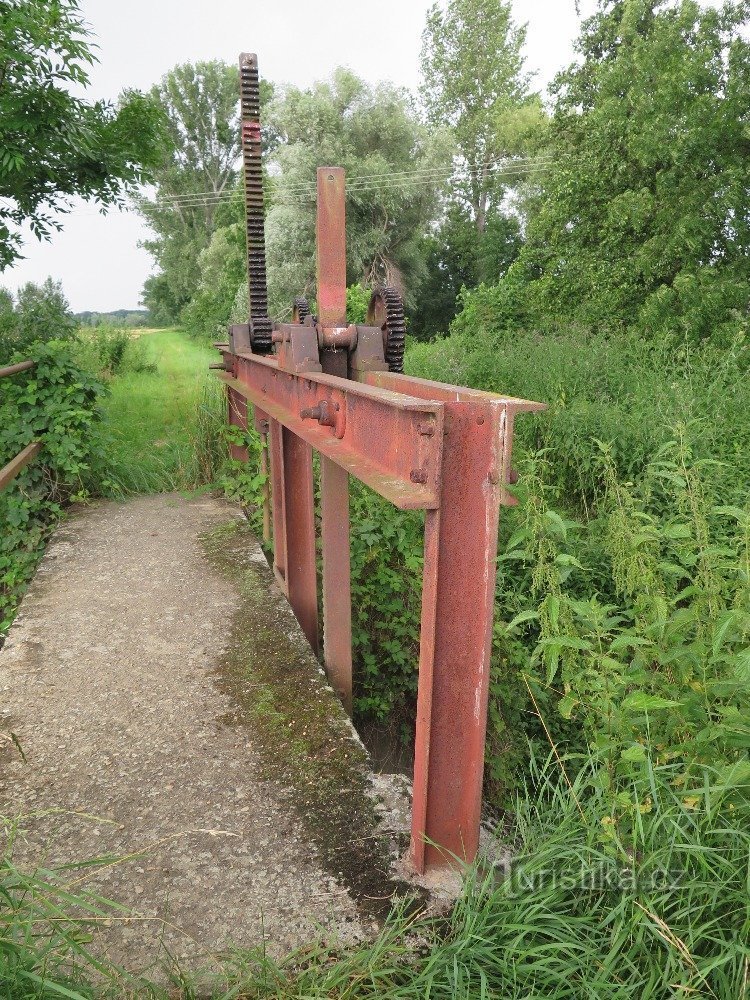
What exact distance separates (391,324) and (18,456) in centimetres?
356

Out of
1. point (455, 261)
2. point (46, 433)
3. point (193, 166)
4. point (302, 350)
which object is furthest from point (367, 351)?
point (193, 166)

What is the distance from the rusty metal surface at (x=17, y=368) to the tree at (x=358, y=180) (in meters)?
18.0

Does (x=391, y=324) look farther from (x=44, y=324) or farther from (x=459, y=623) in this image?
(x=44, y=324)

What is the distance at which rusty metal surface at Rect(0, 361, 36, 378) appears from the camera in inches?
212

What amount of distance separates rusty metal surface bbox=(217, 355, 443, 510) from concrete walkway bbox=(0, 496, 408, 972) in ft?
3.72

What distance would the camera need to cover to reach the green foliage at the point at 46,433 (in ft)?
18.7

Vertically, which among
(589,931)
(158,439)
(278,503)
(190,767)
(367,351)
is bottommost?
(158,439)

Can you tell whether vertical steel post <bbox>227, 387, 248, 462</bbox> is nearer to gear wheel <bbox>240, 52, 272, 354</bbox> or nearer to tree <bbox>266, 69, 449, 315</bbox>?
gear wheel <bbox>240, 52, 272, 354</bbox>

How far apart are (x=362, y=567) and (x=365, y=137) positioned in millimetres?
24001

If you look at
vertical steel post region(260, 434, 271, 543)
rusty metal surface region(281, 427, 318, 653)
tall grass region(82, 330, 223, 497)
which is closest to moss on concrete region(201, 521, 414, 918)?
rusty metal surface region(281, 427, 318, 653)

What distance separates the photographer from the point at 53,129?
25.9ft

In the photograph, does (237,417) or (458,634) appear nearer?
(458,634)

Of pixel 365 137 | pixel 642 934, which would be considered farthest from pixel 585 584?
pixel 365 137

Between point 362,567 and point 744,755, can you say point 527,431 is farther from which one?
point 744,755
